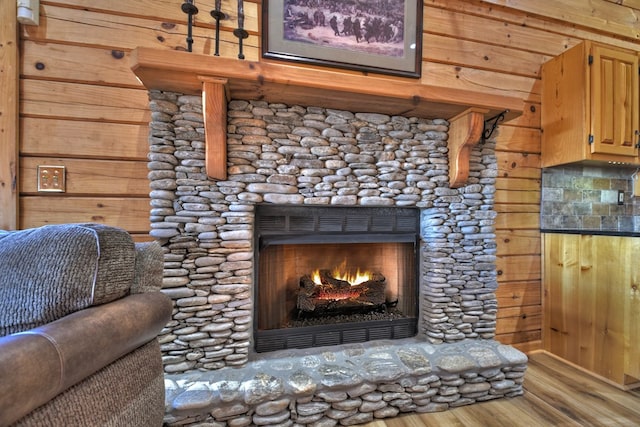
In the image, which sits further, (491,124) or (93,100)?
(491,124)

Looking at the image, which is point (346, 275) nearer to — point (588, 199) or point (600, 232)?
point (600, 232)

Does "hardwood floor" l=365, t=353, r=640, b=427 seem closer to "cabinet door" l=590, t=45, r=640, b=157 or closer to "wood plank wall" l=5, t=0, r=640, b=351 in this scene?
"cabinet door" l=590, t=45, r=640, b=157

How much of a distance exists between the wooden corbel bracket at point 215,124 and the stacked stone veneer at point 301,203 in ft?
0.22

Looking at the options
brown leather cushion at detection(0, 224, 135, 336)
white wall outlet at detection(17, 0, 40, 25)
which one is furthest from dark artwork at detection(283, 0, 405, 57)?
brown leather cushion at detection(0, 224, 135, 336)

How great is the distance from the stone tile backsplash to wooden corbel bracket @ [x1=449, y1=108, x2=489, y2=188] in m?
0.95

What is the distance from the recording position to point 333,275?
1858 mm

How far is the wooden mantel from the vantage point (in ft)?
4.02

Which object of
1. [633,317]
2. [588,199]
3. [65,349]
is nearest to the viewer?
[65,349]

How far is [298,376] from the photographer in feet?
4.49

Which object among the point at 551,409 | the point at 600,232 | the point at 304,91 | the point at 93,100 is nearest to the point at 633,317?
the point at 600,232

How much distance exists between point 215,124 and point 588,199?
2.77 meters

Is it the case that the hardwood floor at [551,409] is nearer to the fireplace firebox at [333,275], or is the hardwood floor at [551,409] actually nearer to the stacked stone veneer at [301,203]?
the stacked stone veneer at [301,203]

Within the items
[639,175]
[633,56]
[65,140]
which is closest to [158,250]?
[65,140]

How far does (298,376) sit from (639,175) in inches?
120
